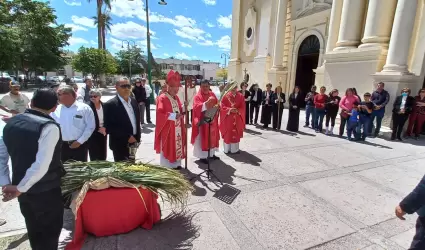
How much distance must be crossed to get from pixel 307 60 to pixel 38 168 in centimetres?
1552

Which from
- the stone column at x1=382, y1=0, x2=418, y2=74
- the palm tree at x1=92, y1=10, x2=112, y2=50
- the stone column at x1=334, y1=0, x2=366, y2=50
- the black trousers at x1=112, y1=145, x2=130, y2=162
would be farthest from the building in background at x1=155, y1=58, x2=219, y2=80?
the black trousers at x1=112, y1=145, x2=130, y2=162

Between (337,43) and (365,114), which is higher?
(337,43)

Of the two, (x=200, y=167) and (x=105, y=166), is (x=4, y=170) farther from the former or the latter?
(x=200, y=167)

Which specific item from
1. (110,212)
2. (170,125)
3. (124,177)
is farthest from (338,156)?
(110,212)

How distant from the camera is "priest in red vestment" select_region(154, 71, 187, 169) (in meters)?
4.29

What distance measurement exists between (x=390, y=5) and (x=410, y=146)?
5.27 meters

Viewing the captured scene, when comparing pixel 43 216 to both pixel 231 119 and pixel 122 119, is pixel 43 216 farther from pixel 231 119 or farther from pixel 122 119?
pixel 231 119

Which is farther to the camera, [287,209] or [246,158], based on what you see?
[246,158]

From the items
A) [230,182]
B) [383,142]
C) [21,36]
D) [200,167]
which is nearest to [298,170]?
[230,182]

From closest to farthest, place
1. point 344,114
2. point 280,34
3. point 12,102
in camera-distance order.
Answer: point 12,102 < point 344,114 < point 280,34

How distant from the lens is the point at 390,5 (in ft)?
28.2

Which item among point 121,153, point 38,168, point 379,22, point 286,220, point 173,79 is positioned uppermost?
point 379,22

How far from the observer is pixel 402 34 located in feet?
26.0

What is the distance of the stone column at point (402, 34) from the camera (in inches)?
308
